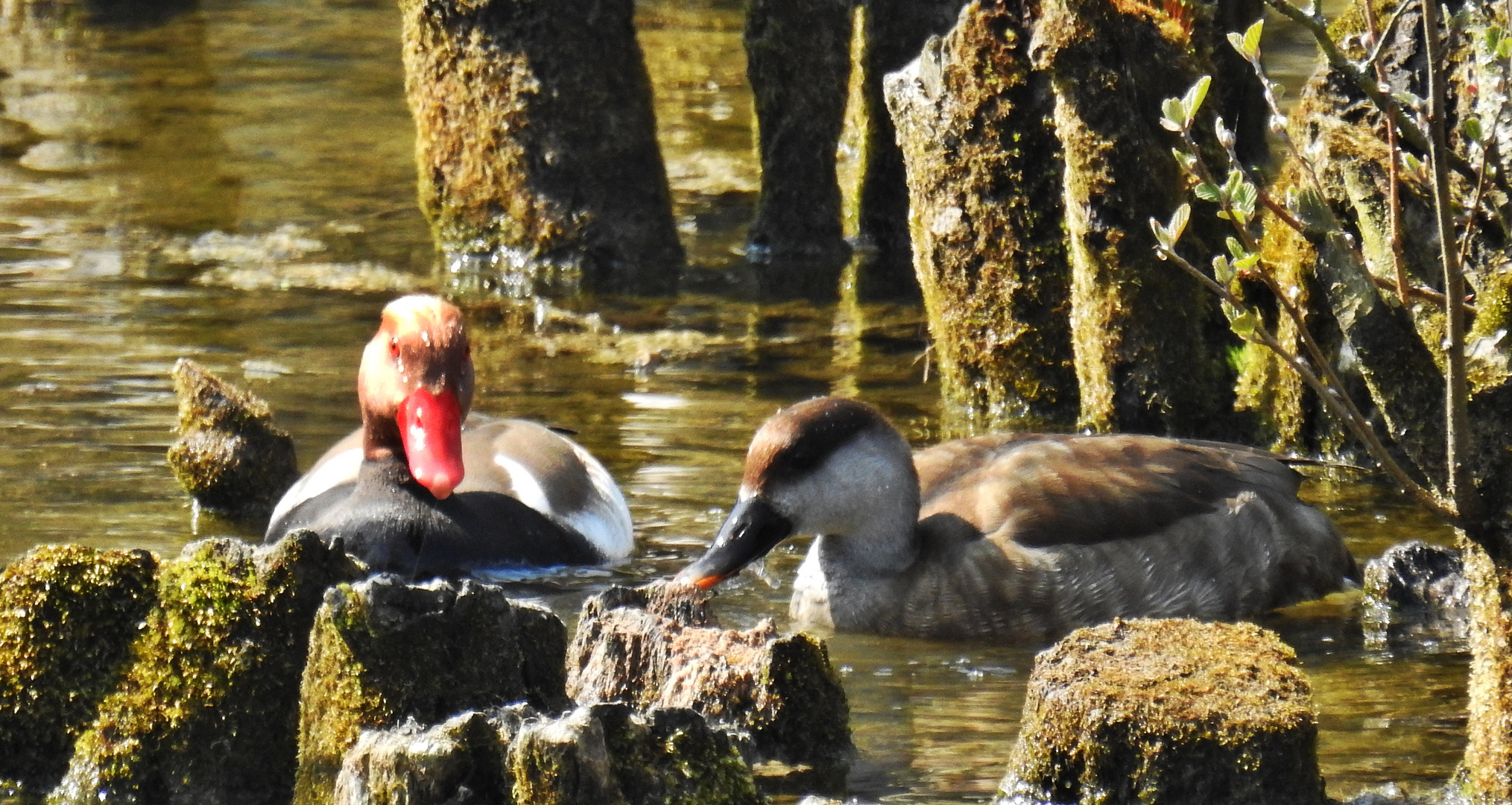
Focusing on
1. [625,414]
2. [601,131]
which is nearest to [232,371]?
[625,414]

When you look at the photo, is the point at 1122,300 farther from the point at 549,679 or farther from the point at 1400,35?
the point at 549,679

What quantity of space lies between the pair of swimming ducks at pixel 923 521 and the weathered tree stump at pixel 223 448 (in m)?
0.43

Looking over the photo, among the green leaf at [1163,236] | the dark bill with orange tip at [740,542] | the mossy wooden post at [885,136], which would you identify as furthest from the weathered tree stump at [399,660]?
the mossy wooden post at [885,136]

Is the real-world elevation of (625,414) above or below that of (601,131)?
below

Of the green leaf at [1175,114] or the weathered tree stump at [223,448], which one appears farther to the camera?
the weathered tree stump at [223,448]

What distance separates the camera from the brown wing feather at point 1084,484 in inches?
284

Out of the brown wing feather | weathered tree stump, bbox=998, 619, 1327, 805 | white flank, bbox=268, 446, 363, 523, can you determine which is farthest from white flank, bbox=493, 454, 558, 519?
weathered tree stump, bbox=998, 619, 1327, 805

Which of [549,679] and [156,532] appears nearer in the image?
[549,679]

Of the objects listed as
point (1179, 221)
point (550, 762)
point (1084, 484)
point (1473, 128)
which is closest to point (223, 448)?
point (1084, 484)

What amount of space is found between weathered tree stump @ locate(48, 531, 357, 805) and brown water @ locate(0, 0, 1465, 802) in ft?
4.66

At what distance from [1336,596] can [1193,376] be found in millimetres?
1465

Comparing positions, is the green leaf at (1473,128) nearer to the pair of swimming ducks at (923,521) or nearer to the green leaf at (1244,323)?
the green leaf at (1244,323)

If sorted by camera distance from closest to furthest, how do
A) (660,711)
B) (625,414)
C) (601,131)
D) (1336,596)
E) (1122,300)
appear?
1. (660,711)
2. (1336,596)
3. (1122,300)
4. (625,414)
5. (601,131)

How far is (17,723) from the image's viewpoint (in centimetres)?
520
